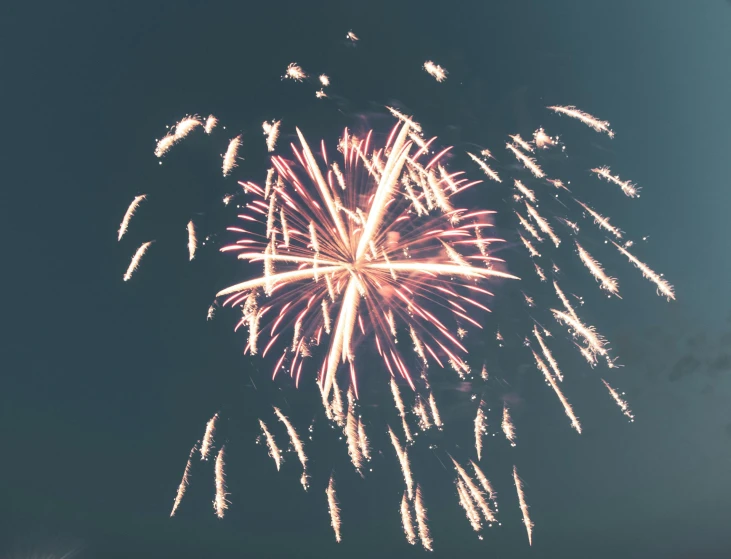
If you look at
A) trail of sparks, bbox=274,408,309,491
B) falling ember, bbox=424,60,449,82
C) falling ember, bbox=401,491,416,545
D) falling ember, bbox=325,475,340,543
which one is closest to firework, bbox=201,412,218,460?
trail of sparks, bbox=274,408,309,491

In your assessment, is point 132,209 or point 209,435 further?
point 209,435

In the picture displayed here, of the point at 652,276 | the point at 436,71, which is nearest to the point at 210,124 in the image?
the point at 436,71

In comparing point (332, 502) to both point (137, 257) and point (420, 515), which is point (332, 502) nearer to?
point (420, 515)

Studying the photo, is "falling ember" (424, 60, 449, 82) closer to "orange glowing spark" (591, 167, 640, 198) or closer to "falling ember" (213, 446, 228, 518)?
"orange glowing spark" (591, 167, 640, 198)

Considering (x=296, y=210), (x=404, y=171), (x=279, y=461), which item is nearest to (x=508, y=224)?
(x=404, y=171)

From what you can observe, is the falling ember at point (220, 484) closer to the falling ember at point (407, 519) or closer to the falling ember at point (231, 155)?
the falling ember at point (407, 519)

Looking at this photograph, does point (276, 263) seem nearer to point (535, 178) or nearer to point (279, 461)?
point (279, 461)
